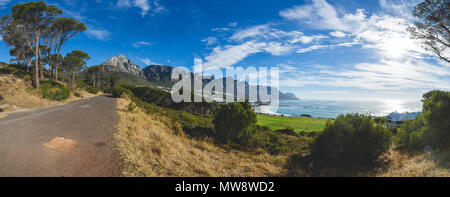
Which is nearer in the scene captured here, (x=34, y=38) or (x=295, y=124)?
(x=34, y=38)

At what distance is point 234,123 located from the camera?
11.7 metres

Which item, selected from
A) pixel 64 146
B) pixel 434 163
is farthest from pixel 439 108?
pixel 64 146

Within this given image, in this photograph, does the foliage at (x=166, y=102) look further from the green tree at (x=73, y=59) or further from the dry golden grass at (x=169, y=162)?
the dry golden grass at (x=169, y=162)

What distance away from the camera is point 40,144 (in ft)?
15.8

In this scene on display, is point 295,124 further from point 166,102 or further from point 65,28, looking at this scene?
point 65,28

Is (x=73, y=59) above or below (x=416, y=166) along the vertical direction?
above

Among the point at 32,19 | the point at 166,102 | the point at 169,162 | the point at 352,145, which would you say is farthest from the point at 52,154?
the point at 166,102

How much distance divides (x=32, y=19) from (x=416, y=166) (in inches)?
1392

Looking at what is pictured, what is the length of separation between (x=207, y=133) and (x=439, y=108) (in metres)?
11.8

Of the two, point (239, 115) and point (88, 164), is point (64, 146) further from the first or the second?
point (239, 115)

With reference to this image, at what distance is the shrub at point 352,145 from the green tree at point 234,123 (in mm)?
4693
